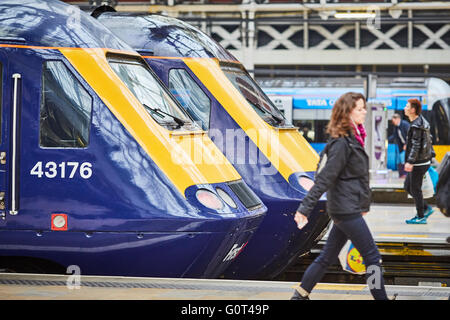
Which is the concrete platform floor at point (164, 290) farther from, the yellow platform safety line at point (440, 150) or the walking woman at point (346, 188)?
the yellow platform safety line at point (440, 150)

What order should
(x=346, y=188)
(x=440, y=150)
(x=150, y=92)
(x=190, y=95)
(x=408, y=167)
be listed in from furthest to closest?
(x=440, y=150) < (x=408, y=167) < (x=190, y=95) < (x=150, y=92) < (x=346, y=188)

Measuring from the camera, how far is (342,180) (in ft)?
21.5

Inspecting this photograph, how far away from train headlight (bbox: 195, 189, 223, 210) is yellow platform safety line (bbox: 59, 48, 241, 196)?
104 mm

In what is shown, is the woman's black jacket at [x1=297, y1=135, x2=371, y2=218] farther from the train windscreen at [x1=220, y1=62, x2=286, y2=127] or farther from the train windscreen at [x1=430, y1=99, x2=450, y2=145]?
the train windscreen at [x1=430, y1=99, x2=450, y2=145]

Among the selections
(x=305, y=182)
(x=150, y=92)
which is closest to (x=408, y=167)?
(x=305, y=182)

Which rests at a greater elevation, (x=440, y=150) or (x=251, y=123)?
(x=251, y=123)

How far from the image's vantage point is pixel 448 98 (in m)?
25.2

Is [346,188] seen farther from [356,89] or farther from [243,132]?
[356,89]

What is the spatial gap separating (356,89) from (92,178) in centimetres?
1952

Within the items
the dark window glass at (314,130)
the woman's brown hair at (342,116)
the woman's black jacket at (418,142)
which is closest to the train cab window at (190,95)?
the woman's brown hair at (342,116)

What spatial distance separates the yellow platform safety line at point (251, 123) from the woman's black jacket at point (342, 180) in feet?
10.5

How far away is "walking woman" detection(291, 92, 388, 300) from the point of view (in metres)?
6.48
